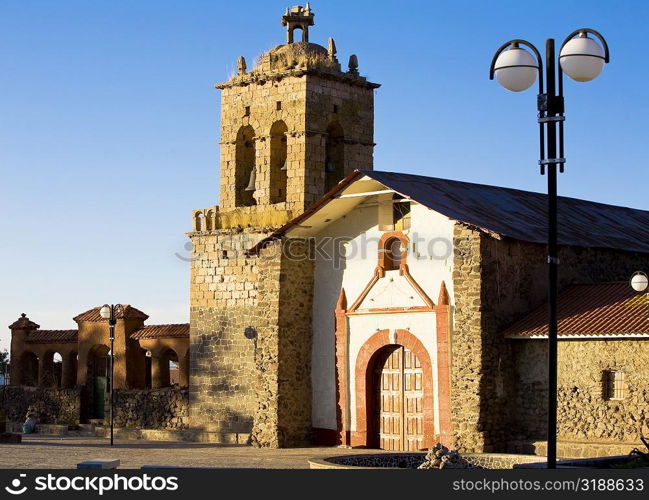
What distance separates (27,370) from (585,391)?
21.2m

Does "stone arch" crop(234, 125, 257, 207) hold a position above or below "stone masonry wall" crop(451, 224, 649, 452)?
above

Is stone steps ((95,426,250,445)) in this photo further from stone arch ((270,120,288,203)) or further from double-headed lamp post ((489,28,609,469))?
double-headed lamp post ((489,28,609,469))

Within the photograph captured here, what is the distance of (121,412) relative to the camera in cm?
3538

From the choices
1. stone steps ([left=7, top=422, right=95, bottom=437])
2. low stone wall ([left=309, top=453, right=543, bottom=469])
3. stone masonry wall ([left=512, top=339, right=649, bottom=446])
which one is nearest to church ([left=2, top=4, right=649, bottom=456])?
stone masonry wall ([left=512, top=339, right=649, bottom=446])

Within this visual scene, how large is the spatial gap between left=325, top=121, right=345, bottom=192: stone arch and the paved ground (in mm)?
7515

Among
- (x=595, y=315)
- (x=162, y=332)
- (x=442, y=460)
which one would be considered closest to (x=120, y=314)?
(x=162, y=332)

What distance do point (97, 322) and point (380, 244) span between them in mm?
12163

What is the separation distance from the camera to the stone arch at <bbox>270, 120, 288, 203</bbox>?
108 ft

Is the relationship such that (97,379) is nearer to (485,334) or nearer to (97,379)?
(97,379)

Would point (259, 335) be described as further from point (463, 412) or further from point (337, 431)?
point (463, 412)

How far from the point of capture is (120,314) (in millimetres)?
35906

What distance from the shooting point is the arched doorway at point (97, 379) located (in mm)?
37250

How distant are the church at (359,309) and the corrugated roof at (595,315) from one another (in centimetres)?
5

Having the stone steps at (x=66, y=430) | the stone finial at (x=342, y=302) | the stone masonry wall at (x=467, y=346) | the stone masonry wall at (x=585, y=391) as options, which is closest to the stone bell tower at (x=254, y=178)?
the stone finial at (x=342, y=302)
